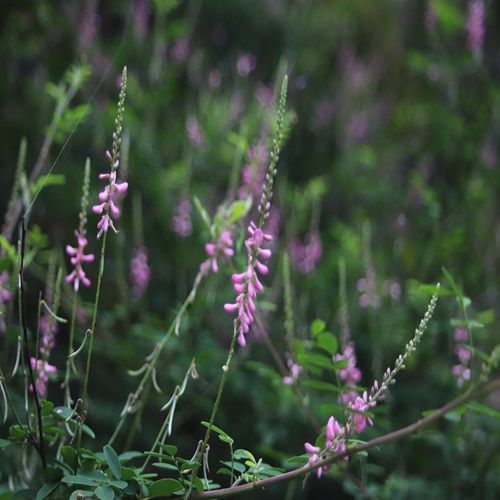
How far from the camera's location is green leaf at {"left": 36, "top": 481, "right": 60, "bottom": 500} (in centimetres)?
82

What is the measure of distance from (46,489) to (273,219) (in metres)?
1.96

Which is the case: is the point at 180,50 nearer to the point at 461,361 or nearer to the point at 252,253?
the point at 461,361

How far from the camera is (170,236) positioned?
9.27 feet

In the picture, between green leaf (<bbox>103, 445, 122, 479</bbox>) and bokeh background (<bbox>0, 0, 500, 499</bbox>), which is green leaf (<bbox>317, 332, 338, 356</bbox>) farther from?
bokeh background (<bbox>0, 0, 500, 499</bbox>)

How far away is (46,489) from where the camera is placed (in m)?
0.84

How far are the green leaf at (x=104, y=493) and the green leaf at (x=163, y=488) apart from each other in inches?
2.6

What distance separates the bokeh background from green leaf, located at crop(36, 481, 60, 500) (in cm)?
94

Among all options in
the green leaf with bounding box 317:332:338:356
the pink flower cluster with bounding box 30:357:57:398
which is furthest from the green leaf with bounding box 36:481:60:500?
the green leaf with bounding box 317:332:338:356

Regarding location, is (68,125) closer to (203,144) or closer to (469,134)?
(203,144)

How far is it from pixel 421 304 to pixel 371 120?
2214mm

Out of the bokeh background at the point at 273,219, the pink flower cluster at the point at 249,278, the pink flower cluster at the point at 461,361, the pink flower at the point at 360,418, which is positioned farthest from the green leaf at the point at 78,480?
the bokeh background at the point at 273,219

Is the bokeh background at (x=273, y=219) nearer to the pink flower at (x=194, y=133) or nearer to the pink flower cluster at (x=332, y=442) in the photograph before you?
the pink flower at (x=194, y=133)

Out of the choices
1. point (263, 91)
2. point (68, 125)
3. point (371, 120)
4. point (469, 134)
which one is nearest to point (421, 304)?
point (469, 134)

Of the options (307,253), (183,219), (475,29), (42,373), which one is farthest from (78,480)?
A: (475,29)
